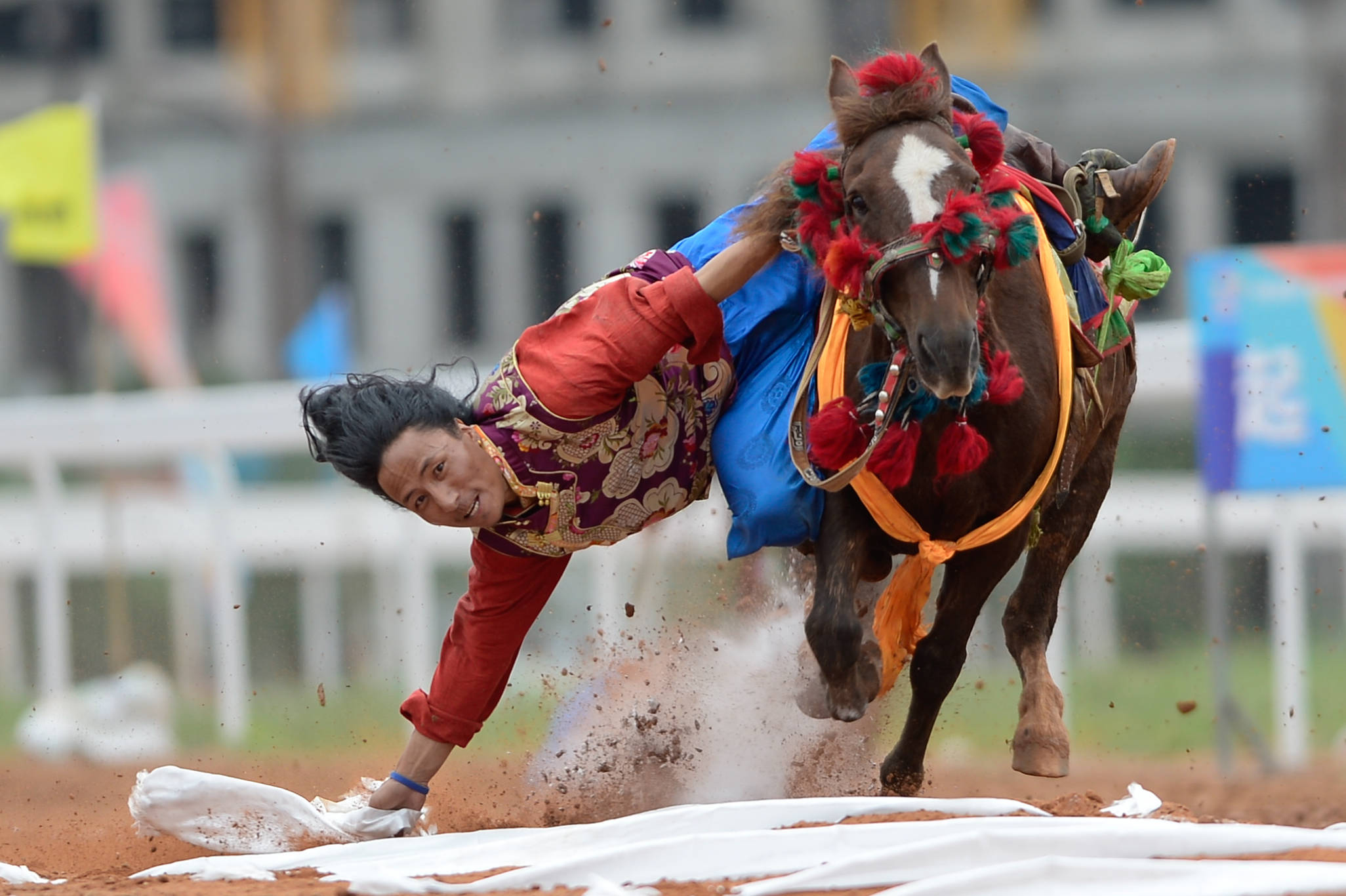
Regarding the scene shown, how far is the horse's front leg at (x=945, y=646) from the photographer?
4379mm

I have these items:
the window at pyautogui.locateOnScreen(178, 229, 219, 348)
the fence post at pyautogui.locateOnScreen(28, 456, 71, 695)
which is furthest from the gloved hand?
the window at pyautogui.locateOnScreen(178, 229, 219, 348)

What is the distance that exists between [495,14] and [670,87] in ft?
7.65

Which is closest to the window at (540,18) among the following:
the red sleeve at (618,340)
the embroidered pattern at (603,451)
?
the embroidered pattern at (603,451)

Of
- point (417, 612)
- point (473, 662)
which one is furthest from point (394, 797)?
point (417, 612)

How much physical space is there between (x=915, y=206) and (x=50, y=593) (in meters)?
6.25

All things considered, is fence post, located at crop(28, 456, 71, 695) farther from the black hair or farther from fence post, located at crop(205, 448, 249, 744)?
the black hair

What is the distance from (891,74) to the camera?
3.79m

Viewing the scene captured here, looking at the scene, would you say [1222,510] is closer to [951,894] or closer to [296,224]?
[951,894]

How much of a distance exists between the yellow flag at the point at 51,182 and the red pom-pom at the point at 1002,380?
710cm

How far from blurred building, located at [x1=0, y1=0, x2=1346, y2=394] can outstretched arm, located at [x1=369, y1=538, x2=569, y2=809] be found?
561 inches

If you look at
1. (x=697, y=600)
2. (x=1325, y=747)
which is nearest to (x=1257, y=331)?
(x=1325, y=747)

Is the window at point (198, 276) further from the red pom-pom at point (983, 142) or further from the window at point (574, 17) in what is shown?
the red pom-pom at point (983, 142)

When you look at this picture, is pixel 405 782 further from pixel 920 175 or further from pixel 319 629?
pixel 319 629

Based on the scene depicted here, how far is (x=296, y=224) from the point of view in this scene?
844 inches
